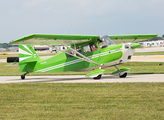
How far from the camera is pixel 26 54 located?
17109 millimetres

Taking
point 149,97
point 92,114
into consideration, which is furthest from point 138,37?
point 92,114

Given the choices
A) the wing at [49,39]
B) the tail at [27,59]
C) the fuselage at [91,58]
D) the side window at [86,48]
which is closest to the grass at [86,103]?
the wing at [49,39]

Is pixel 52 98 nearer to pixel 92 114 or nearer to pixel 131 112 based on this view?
pixel 92 114

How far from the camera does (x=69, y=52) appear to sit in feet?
54.6

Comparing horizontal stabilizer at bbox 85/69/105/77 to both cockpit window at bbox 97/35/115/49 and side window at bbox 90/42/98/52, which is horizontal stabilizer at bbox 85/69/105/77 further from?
cockpit window at bbox 97/35/115/49

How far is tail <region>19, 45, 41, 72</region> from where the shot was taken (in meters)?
17.0

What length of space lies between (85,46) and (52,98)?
7.40 meters

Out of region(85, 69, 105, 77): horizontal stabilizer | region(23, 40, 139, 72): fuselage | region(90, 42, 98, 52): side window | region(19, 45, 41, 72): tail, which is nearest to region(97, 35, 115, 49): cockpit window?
region(23, 40, 139, 72): fuselage

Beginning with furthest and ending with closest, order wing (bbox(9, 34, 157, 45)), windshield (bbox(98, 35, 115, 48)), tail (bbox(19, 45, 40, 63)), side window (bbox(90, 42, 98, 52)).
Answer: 1. tail (bbox(19, 45, 40, 63))
2. side window (bbox(90, 42, 98, 52))
3. windshield (bbox(98, 35, 115, 48))
4. wing (bbox(9, 34, 157, 45))

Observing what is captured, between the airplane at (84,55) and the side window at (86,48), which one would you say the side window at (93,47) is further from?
the side window at (86,48)

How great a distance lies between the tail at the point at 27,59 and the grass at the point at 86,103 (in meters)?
5.66

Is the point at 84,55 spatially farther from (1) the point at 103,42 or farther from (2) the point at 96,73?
(2) the point at 96,73

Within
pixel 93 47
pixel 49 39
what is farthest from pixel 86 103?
pixel 93 47

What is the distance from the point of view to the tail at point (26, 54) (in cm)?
1703
